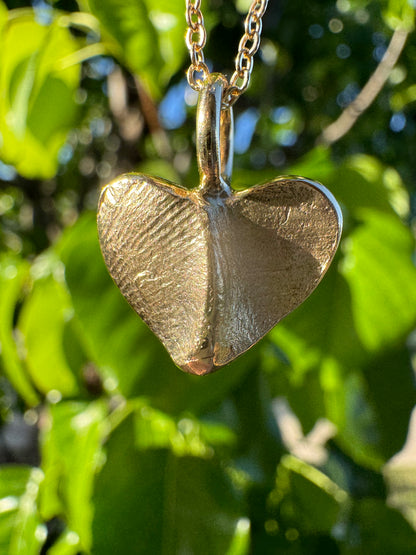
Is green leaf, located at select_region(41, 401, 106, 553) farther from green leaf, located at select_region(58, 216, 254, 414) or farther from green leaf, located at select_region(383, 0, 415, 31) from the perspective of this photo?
green leaf, located at select_region(383, 0, 415, 31)

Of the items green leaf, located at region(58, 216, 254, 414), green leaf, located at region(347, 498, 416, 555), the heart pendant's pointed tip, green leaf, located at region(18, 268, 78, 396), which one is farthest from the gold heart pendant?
green leaf, located at region(347, 498, 416, 555)

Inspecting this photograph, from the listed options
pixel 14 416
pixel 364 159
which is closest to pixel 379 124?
pixel 364 159

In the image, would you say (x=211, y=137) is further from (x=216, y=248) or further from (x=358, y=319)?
(x=358, y=319)

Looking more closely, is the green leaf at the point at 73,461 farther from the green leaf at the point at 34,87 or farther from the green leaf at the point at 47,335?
the green leaf at the point at 34,87

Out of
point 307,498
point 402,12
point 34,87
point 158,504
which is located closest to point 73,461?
point 158,504

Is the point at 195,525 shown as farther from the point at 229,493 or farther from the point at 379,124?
the point at 379,124

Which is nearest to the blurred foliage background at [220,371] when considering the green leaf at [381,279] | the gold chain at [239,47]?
the green leaf at [381,279]
